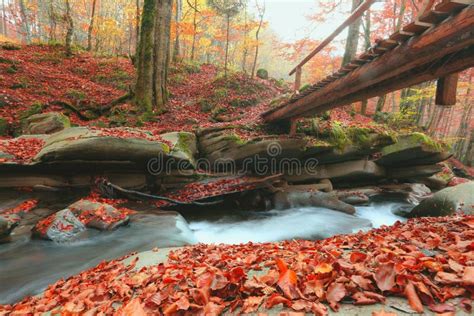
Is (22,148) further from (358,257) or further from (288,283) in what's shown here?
(358,257)

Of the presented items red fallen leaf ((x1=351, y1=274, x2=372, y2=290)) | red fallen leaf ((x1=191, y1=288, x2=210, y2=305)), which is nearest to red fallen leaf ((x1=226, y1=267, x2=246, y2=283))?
red fallen leaf ((x1=191, y1=288, x2=210, y2=305))

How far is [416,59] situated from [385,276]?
3987 millimetres

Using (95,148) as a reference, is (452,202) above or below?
below

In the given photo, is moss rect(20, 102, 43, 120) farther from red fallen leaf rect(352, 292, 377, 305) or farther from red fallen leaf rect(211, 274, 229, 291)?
red fallen leaf rect(352, 292, 377, 305)

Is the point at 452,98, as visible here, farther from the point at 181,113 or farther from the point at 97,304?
the point at 181,113

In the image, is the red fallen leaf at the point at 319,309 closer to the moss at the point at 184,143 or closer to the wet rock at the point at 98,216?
the wet rock at the point at 98,216

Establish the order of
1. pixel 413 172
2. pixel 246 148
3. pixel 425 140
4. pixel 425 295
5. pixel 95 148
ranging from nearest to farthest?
pixel 425 295
pixel 95 148
pixel 246 148
pixel 425 140
pixel 413 172

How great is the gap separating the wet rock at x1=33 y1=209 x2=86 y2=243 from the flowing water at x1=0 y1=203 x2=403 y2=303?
163 millimetres

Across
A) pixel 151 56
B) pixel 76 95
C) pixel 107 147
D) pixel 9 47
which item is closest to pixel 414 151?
pixel 107 147

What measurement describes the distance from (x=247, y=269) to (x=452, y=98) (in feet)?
16.8

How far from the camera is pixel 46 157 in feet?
23.1

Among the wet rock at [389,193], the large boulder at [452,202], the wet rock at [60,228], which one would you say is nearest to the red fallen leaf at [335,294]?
the wet rock at [60,228]

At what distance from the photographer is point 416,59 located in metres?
4.18

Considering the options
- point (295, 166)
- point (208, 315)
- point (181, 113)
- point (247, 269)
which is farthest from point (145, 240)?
point (181, 113)
